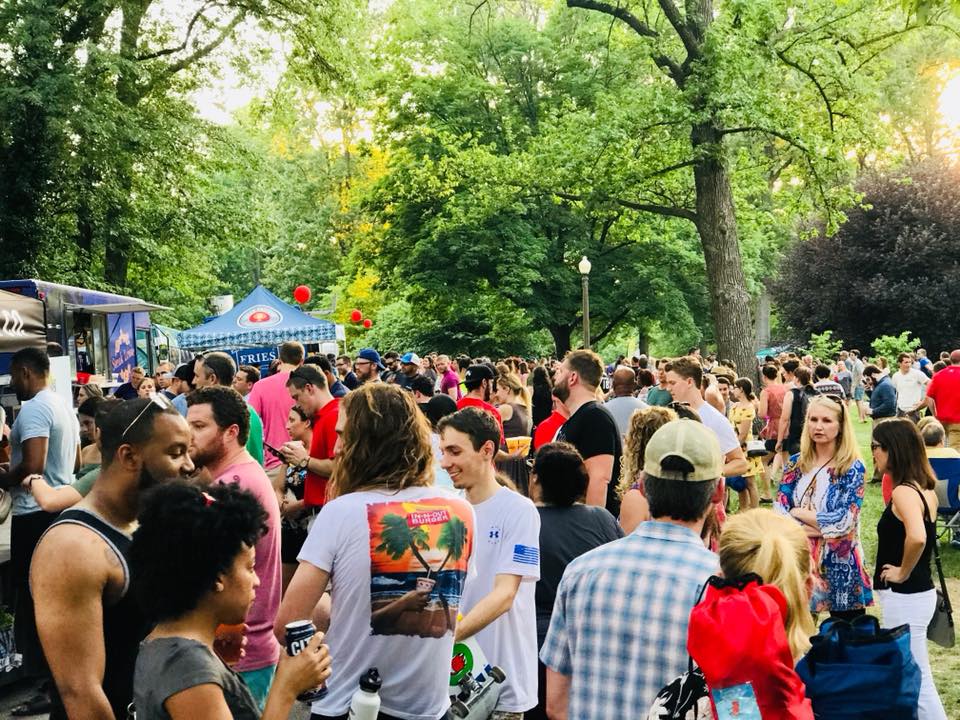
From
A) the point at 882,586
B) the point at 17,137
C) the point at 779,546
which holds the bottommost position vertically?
the point at 882,586

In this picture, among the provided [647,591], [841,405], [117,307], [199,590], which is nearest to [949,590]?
[841,405]

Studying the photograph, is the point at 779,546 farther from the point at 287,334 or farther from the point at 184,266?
the point at 184,266

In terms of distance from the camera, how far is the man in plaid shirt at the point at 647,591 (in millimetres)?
3047

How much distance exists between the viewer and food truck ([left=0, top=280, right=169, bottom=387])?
14.5 meters

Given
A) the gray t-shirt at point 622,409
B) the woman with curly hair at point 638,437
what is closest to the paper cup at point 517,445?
the gray t-shirt at point 622,409

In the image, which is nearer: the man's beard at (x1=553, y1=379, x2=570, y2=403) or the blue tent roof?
the man's beard at (x1=553, y1=379, x2=570, y2=403)

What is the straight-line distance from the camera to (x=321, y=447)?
6.97 metres

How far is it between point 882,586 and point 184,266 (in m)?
27.5

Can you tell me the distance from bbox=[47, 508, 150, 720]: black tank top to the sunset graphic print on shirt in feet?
2.32

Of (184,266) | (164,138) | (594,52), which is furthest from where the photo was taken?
(594,52)

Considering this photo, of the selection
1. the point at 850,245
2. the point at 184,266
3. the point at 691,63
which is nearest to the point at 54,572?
the point at 691,63

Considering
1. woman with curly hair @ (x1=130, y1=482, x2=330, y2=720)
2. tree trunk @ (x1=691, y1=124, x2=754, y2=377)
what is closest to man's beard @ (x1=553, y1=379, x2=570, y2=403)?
woman with curly hair @ (x1=130, y1=482, x2=330, y2=720)

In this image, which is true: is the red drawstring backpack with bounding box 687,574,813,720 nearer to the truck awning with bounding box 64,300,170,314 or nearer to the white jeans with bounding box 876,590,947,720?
the white jeans with bounding box 876,590,947,720

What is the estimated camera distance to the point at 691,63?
1952 centimetres
